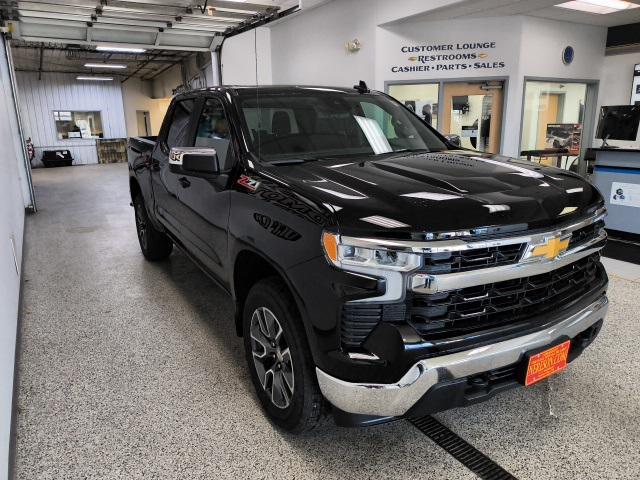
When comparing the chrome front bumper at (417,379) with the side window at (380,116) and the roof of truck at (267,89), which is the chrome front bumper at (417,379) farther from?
the roof of truck at (267,89)

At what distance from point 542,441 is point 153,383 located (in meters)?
2.01

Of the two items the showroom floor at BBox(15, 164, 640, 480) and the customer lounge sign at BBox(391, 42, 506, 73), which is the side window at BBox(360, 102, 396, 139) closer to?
the showroom floor at BBox(15, 164, 640, 480)

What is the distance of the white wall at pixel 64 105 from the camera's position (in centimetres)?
1903

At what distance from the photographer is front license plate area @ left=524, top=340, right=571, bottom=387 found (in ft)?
5.64

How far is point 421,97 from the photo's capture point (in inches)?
345

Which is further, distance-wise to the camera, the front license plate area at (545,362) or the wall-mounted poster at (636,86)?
the wall-mounted poster at (636,86)

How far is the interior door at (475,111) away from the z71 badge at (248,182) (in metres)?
7.15

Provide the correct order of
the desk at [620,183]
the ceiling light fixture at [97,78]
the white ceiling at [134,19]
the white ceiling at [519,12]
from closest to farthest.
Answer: the desk at [620,183] → the white ceiling at [134,19] → the white ceiling at [519,12] → the ceiling light fixture at [97,78]

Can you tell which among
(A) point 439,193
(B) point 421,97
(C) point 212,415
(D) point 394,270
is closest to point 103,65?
(B) point 421,97

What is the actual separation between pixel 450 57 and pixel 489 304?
7.55 metres

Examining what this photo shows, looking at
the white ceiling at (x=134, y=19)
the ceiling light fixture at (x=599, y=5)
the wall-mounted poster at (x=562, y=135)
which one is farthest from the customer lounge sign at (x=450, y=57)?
the white ceiling at (x=134, y=19)

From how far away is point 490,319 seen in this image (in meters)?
1.71

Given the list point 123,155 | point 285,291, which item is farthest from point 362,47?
point 123,155

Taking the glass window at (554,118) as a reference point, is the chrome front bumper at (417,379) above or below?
below
